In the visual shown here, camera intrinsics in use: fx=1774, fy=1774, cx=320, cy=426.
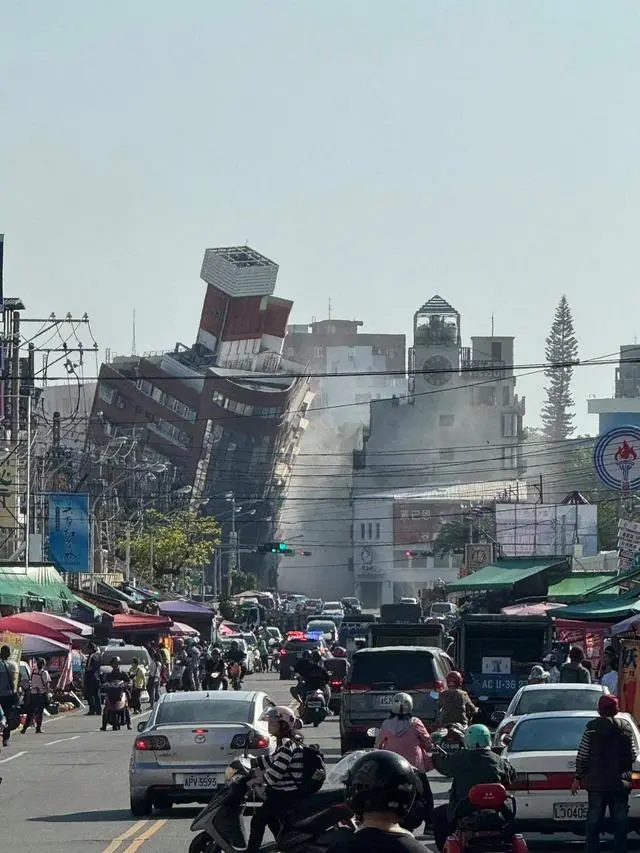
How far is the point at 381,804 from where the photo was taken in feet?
19.2

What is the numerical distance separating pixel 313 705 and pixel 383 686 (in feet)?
31.4

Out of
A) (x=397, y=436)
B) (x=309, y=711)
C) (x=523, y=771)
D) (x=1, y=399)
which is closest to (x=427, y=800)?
(x=523, y=771)

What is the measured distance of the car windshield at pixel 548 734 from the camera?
17.8 m

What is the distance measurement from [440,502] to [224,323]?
29.0 metres

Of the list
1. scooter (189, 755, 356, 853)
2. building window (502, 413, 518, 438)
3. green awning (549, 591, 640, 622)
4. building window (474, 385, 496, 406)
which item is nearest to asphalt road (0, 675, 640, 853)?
scooter (189, 755, 356, 853)

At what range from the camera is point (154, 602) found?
255 feet

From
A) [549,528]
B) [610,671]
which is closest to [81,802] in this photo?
[610,671]

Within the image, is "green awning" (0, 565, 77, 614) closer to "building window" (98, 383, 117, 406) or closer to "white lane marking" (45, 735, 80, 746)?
"white lane marking" (45, 735, 80, 746)

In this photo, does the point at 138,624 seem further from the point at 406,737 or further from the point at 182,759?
the point at 406,737

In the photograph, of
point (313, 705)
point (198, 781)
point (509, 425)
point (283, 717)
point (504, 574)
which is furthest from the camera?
point (509, 425)

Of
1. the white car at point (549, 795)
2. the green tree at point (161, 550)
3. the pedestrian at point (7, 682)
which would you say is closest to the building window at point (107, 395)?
the green tree at point (161, 550)

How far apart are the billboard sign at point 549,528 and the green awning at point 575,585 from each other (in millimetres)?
35041

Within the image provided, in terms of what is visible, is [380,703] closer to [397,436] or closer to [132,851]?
[132,851]

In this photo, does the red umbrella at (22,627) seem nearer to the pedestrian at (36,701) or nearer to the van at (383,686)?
the pedestrian at (36,701)
